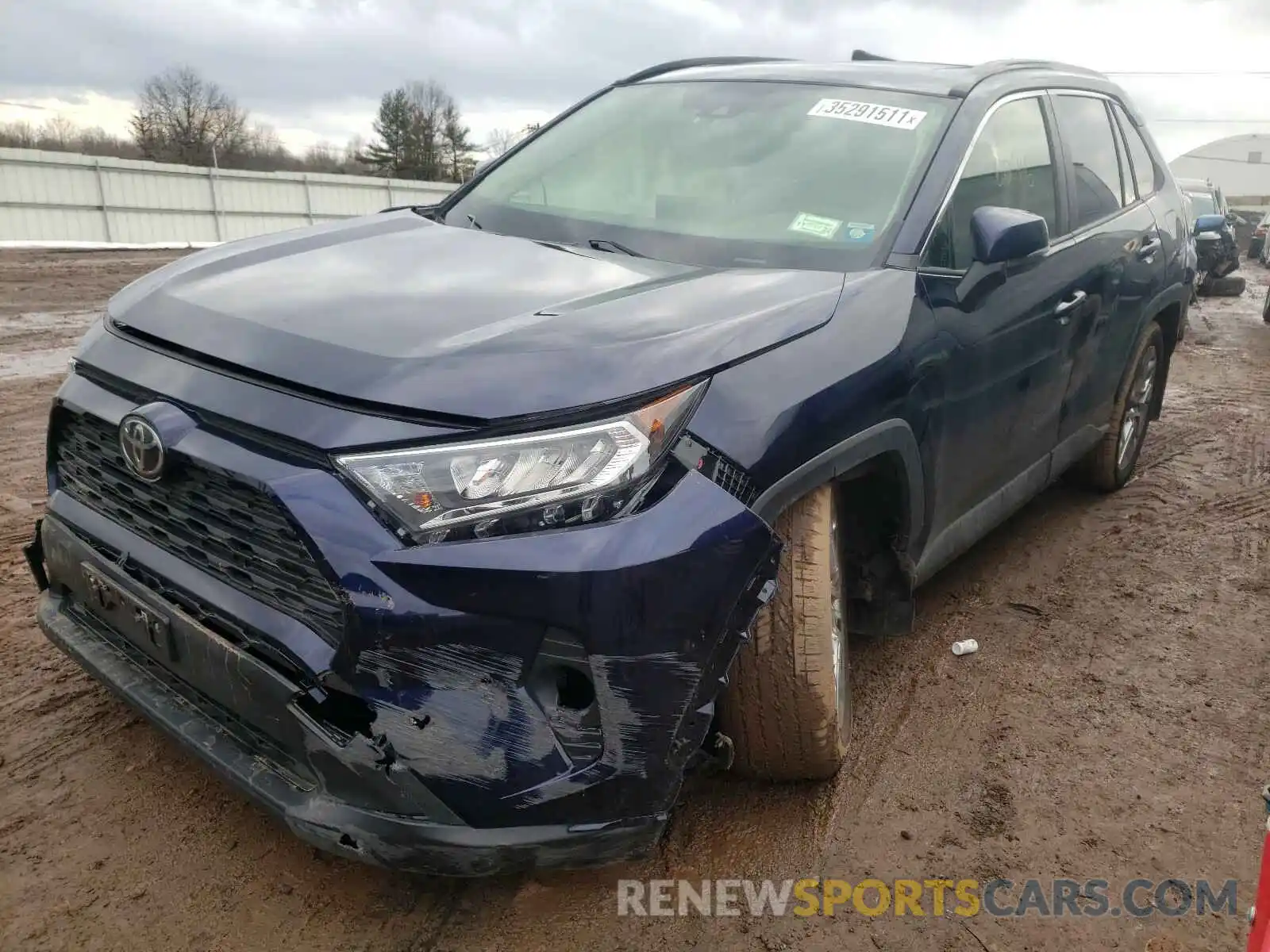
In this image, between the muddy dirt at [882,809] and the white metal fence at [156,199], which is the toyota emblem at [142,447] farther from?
the white metal fence at [156,199]

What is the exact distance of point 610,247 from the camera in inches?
108

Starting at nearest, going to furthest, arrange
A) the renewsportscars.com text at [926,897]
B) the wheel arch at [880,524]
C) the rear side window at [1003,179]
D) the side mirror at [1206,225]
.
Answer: the renewsportscars.com text at [926,897]
the wheel arch at [880,524]
the rear side window at [1003,179]
the side mirror at [1206,225]

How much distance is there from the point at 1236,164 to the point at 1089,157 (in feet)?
193

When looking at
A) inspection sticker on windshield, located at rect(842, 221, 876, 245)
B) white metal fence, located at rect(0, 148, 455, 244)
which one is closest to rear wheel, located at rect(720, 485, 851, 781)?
inspection sticker on windshield, located at rect(842, 221, 876, 245)

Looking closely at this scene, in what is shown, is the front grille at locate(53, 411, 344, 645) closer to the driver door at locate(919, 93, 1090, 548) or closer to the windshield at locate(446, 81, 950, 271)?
the windshield at locate(446, 81, 950, 271)

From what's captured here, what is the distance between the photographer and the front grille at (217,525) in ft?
5.75

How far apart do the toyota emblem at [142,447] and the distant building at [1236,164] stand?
56.8 meters

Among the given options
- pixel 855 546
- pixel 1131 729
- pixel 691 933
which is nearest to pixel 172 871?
pixel 691 933

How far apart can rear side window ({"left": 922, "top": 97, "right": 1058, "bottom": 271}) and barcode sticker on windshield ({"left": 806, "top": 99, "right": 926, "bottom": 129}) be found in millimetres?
207

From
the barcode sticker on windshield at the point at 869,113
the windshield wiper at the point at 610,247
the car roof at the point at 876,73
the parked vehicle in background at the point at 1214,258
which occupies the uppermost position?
the car roof at the point at 876,73

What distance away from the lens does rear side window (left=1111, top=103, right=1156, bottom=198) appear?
175 inches

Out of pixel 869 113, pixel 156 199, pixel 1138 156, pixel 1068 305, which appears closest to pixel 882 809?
pixel 1068 305

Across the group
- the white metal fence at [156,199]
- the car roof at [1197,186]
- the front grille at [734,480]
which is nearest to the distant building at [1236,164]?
the car roof at [1197,186]

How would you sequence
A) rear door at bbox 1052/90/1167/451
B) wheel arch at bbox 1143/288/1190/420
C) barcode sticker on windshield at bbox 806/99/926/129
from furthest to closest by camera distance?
1. wheel arch at bbox 1143/288/1190/420
2. rear door at bbox 1052/90/1167/451
3. barcode sticker on windshield at bbox 806/99/926/129
